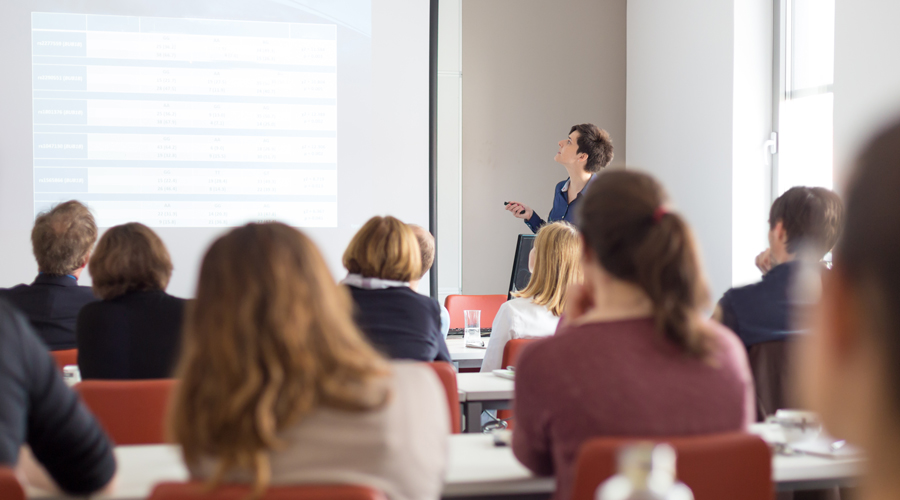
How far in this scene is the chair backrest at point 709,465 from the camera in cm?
117

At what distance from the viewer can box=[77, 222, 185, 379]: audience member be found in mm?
2242

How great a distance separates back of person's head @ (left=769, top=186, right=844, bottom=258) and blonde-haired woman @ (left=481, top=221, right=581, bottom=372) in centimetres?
84

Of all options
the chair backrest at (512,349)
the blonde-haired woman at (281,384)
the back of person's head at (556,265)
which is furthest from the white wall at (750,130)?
the blonde-haired woman at (281,384)

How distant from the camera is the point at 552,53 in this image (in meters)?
5.75

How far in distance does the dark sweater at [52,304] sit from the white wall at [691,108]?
3.46m

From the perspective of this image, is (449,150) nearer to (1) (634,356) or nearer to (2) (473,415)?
(2) (473,415)

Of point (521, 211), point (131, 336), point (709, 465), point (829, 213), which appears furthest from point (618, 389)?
point (521, 211)

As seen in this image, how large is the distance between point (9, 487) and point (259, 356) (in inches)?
16.5

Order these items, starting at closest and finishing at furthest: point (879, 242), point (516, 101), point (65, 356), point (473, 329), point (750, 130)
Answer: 1. point (879, 242)
2. point (65, 356)
3. point (473, 329)
4. point (750, 130)
5. point (516, 101)

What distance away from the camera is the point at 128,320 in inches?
88.4

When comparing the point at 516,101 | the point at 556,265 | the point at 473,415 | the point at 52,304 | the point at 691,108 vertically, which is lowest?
the point at 473,415

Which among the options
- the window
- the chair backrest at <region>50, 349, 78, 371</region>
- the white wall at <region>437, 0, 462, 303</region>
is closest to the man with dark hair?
the chair backrest at <region>50, 349, 78, 371</region>

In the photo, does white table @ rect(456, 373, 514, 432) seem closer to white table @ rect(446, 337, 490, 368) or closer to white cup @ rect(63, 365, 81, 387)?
white table @ rect(446, 337, 490, 368)

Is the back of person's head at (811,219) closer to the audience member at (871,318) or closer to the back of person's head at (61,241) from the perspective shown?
the audience member at (871,318)
